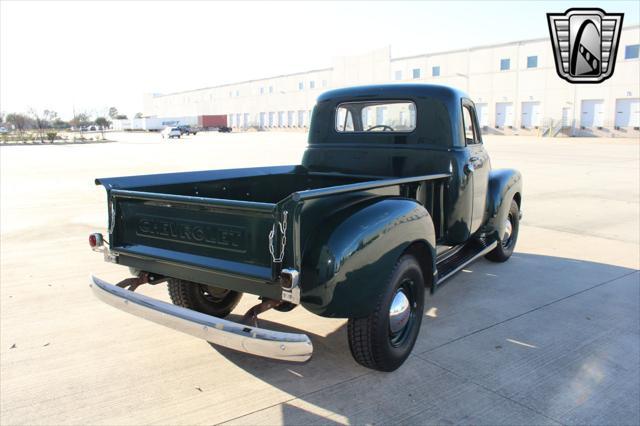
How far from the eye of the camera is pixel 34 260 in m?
5.86

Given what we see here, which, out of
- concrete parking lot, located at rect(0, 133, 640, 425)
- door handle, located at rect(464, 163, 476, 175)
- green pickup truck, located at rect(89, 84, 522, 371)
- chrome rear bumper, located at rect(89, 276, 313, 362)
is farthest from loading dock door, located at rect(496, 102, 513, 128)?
chrome rear bumper, located at rect(89, 276, 313, 362)

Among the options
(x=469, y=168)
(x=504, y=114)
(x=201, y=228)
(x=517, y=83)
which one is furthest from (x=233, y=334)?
(x=504, y=114)

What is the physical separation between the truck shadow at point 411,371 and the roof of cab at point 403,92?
1.88 m

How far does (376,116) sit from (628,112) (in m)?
45.0

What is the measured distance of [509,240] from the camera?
5.92m

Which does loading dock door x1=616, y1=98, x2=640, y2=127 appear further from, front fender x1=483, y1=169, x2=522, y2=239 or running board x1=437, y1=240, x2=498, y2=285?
running board x1=437, y1=240, x2=498, y2=285

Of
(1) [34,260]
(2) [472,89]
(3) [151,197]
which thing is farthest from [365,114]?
(2) [472,89]

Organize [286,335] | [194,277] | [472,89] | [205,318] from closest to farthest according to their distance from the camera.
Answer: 1. [286,335]
2. [205,318]
3. [194,277]
4. [472,89]

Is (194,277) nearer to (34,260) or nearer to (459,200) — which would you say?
(459,200)

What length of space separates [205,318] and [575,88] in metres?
48.8

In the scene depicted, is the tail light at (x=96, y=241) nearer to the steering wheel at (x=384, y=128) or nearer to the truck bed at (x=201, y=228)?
the truck bed at (x=201, y=228)

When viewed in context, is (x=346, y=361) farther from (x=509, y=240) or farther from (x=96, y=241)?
(x=509, y=240)

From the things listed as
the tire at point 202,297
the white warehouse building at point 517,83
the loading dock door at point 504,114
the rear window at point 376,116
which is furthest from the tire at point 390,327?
the loading dock door at point 504,114

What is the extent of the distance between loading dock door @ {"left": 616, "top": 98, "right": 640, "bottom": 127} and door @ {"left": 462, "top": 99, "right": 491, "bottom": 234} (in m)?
44.0
